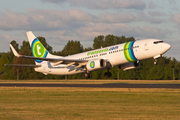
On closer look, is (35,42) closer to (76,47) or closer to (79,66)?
(79,66)

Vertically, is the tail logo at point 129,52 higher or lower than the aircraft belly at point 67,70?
higher

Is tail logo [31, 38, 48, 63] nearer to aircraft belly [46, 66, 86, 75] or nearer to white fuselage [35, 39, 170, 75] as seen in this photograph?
aircraft belly [46, 66, 86, 75]

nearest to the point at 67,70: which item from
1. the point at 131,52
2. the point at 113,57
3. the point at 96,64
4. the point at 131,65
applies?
the point at 96,64

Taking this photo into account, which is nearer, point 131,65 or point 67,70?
point 131,65

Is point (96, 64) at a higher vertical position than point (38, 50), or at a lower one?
lower

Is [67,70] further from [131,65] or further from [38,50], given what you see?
[131,65]

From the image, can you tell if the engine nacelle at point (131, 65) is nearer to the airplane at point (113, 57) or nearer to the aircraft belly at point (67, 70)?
the airplane at point (113, 57)

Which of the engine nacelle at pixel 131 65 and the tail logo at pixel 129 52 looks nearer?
the tail logo at pixel 129 52

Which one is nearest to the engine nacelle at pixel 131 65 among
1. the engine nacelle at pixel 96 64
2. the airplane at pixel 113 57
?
the airplane at pixel 113 57

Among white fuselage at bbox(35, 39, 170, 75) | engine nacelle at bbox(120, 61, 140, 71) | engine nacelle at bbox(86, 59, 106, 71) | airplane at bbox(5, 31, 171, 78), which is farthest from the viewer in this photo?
engine nacelle at bbox(120, 61, 140, 71)

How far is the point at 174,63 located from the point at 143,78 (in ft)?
66.9

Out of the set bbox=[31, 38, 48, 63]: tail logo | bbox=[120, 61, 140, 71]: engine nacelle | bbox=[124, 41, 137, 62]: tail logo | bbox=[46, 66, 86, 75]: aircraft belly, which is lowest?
bbox=[46, 66, 86, 75]: aircraft belly

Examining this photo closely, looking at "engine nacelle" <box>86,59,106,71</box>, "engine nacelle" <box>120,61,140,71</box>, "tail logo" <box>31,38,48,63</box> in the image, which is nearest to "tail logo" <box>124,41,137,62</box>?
"engine nacelle" <box>86,59,106,71</box>

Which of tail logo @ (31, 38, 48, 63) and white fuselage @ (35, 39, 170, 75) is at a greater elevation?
tail logo @ (31, 38, 48, 63)
